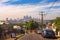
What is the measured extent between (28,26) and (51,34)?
46082 mm

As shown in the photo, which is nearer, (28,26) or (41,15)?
(41,15)

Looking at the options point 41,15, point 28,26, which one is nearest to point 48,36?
point 41,15

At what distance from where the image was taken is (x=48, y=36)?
24.2 metres

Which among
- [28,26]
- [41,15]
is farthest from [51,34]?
[28,26]

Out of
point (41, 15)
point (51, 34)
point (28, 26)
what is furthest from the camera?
point (28, 26)

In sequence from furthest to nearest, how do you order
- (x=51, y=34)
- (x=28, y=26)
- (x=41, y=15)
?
1. (x=28, y=26)
2. (x=41, y=15)
3. (x=51, y=34)

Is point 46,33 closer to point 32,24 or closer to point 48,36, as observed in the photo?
point 48,36

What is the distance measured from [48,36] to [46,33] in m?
0.47

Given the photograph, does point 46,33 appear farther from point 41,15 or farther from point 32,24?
point 32,24

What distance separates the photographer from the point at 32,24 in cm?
7162

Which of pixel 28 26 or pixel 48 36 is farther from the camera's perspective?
pixel 28 26

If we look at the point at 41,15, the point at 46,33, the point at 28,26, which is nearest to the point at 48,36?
the point at 46,33

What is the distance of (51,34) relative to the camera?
944 inches

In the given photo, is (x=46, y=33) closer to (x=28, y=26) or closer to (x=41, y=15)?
(x=41, y=15)
